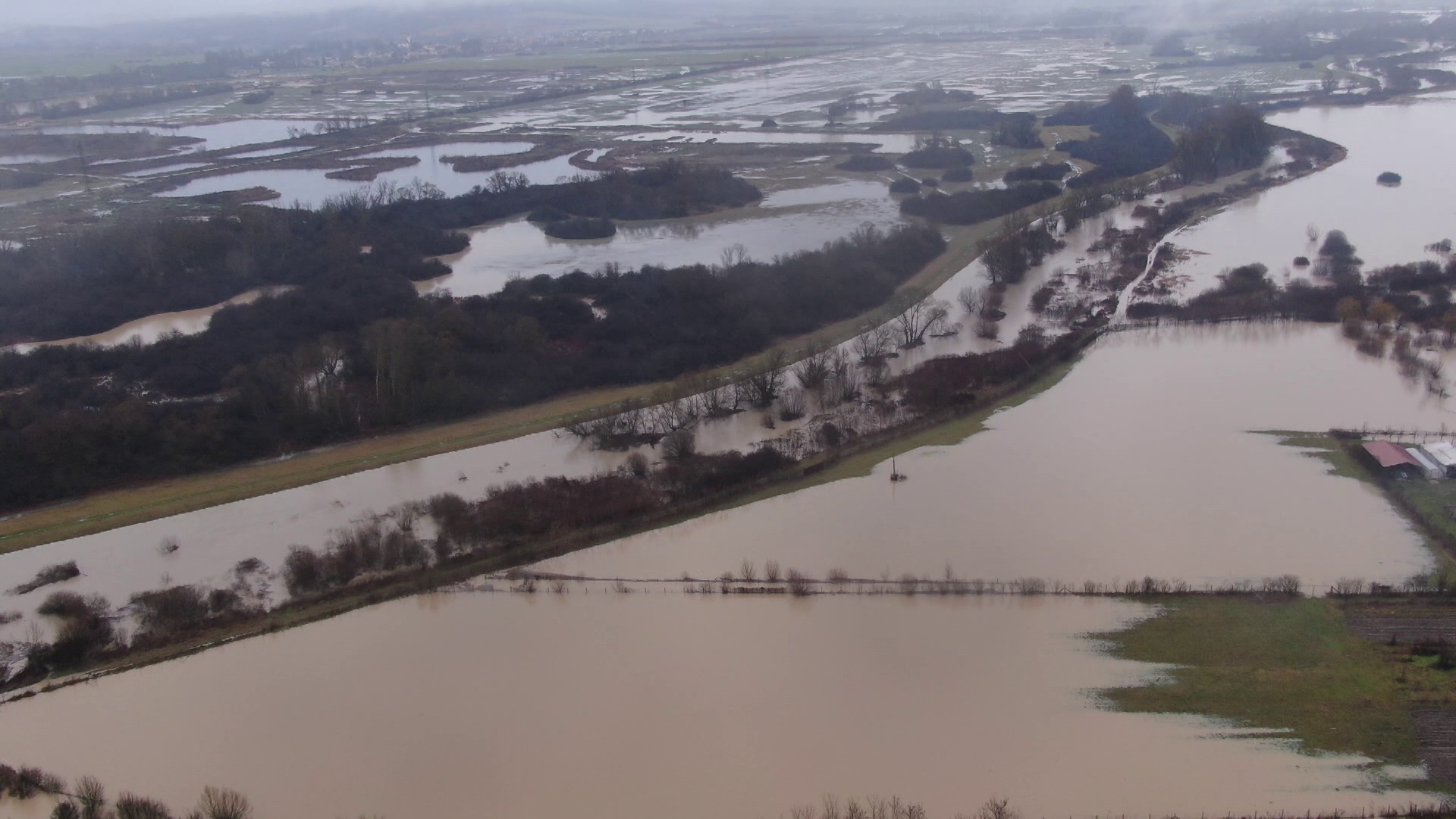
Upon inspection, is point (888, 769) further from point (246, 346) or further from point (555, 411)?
point (246, 346)

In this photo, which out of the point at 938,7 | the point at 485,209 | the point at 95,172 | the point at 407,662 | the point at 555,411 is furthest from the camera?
the point at 938,7

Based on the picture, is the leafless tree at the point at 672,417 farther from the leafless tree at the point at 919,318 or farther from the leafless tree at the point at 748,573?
the leafless tree at the point at 919,318

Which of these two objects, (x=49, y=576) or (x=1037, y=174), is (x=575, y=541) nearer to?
(x=49, y=576)

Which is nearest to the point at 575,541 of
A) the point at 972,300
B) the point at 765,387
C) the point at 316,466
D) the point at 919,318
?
the point at 316,466

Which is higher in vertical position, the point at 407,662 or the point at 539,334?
the point at 539,334

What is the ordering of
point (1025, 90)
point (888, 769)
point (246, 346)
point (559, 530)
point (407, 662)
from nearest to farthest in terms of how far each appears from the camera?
point (888, 769)
point (407, 662)
point (559, 530)
point (246, 346)
point (1025, 90)

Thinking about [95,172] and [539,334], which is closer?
[539,334]

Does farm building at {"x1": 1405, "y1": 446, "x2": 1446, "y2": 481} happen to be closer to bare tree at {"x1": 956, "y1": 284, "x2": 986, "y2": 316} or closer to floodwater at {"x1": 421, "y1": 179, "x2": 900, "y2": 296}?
bare tree at {"x1": 956, "y1": 284, "x2": 986, "y2": 316}

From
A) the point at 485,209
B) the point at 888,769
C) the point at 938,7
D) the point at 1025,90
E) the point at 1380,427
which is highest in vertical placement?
the point at 938,7

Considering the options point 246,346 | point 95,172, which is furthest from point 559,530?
point 95,172
